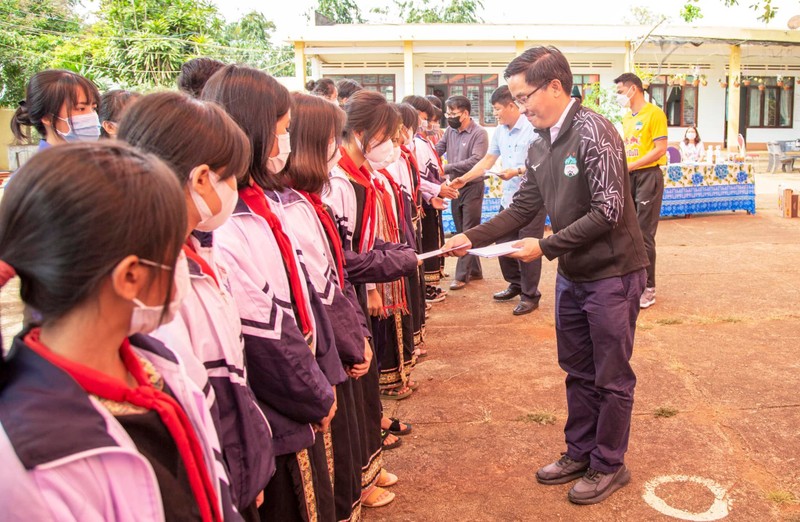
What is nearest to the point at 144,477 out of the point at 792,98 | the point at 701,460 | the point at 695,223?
the point at 701,460

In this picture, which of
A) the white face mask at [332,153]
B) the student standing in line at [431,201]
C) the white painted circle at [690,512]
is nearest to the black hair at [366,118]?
the white face mask at [332,153]

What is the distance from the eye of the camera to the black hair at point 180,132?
1470 mm

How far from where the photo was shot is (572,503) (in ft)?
9.59

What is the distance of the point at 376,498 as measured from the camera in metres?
2.94

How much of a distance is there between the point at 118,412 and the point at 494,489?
2.26m

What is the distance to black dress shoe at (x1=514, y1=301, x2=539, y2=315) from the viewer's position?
228 inches

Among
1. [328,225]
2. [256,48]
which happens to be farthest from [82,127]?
[256,48]

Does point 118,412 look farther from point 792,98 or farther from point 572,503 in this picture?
point 792,98

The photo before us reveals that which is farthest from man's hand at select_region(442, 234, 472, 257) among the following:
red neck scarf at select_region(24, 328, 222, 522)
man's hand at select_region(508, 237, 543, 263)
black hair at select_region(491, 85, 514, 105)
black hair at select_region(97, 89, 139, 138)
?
black hair at select_region(491, 85, 514, 105)

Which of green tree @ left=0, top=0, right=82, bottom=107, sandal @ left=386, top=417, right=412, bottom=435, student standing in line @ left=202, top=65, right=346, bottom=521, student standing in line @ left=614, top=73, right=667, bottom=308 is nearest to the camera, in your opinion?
student standing in line @ left=202, top=65, right=346, bottom=521

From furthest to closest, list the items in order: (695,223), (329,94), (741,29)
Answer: (741,29)
(695,223)
(329,94)

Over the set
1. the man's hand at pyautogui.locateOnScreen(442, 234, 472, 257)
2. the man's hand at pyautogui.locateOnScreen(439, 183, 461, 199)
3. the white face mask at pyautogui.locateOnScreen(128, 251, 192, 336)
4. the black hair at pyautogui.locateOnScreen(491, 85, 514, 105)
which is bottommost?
the man's hand at pyautogui.locateOnScreen(442, 234, 472, 257)

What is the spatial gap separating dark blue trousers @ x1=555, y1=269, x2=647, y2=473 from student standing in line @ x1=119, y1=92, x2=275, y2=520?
1.65m

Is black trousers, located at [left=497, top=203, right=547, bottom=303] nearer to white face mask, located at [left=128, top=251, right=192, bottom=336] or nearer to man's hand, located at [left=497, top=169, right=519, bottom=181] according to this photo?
man's hand, located at [left=497, top=169, right=519, bottom=181]
